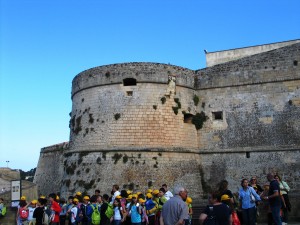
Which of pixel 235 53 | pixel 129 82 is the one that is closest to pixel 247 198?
pixel 129 82

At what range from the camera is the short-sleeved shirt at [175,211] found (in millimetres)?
5180

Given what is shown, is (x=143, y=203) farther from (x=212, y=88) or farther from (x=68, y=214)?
(x=212, y=88)

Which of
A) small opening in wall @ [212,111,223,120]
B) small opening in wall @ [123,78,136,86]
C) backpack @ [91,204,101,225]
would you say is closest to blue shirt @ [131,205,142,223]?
backpack @ [91,204,101,225]

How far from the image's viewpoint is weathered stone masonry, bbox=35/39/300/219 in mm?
16141

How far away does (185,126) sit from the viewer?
17375 mm

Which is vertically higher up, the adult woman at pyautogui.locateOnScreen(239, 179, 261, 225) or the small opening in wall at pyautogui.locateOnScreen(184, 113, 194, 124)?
the small opening in wall at pyautogui.locateOnScreen(184, 113, 194, 124)

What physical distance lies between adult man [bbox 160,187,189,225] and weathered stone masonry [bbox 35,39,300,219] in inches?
411

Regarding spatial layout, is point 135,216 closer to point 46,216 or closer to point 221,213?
point 46,216

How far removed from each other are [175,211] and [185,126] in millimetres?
12272

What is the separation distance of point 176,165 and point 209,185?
2.03 m

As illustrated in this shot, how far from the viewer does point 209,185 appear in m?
17.0

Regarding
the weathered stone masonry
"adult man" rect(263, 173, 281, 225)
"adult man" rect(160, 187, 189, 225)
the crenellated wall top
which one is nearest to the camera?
"adult man" rect(160, 187, 189, 225)

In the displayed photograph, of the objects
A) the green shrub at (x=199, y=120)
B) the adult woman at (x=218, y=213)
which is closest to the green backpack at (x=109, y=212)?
the adult woman at (x=218, y=213)

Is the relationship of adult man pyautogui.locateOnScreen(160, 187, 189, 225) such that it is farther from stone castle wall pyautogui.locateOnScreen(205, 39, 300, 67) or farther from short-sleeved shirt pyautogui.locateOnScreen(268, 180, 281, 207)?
stone castle wall pyautogui.locateOnScreen(205, 39, 300, 67)
